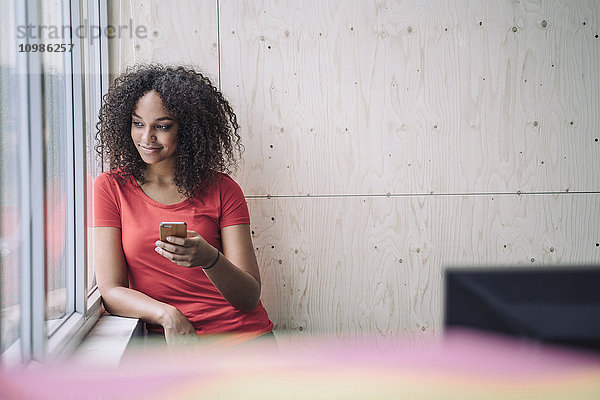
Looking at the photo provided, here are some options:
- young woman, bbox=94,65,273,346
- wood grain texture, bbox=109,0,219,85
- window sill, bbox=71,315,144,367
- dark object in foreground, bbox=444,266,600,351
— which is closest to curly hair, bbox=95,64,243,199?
young woman, bbox=94,65,273,346

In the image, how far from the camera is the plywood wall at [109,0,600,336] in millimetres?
1797

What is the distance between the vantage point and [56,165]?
4.09ft

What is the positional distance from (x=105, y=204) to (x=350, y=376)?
1.26m

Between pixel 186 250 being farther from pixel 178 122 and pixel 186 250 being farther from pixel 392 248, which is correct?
pixel 392 248

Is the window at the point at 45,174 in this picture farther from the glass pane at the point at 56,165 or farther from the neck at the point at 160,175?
the neck at the point at 160,175

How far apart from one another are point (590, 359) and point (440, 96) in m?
1.64

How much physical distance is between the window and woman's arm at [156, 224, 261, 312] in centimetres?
27

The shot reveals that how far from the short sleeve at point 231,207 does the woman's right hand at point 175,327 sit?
29 cm

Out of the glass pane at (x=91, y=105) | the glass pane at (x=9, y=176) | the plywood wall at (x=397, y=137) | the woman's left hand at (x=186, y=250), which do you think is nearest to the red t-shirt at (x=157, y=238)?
the glass pane at (x=91, y=105)

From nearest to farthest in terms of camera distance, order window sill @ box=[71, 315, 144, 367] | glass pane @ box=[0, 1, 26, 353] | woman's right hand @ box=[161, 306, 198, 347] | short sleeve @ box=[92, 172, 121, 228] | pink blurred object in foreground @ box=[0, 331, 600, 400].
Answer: pink blurred object in foreground @ box=[0, 331, 600, 400]
glass pane @ box=[0, 1, 26, 353]
window sill @ box=[71, 315, 144, 367]
woman's right hand @ box=[161, 306, 198, 347]
short sleeve @ box=[92, 172, 121, 228]

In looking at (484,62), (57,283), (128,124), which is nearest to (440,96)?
(484,62)

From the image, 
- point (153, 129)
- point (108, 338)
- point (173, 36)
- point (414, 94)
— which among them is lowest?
point (108, 338)

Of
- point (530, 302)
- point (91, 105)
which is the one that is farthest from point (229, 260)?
point (530, 302)

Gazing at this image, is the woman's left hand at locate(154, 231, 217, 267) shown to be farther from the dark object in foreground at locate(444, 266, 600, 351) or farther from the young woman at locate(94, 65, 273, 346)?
the dark object in foreground at locate(444, 266, 600, 351)
